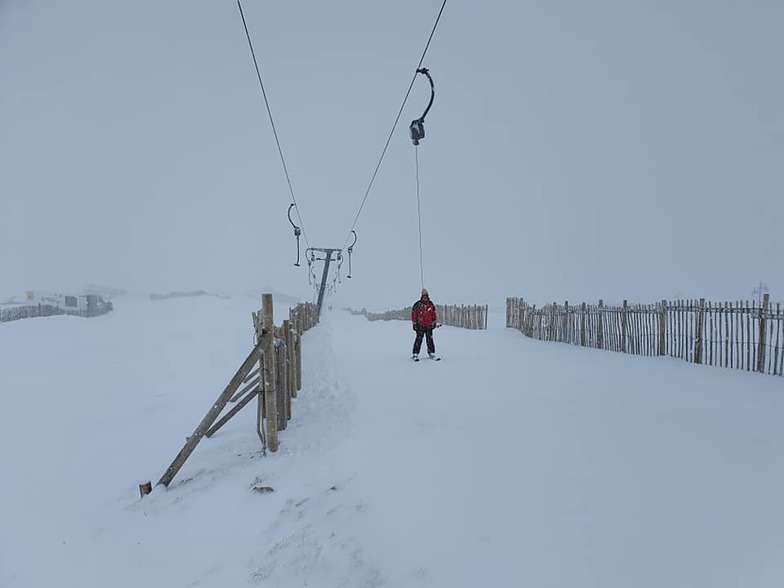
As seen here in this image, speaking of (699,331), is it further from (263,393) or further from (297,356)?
(263,393)

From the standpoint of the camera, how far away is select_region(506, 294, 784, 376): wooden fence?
6.65m

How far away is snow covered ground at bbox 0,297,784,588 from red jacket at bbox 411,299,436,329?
2164mm

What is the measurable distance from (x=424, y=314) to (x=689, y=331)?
5471mm

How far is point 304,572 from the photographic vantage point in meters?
2.35

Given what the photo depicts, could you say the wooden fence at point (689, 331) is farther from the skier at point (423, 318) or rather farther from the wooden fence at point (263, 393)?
the wooden fence at point (263, 393)

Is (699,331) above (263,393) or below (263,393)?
above

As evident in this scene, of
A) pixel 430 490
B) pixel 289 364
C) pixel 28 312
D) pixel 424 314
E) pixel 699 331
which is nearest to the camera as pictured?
pixel 430 490

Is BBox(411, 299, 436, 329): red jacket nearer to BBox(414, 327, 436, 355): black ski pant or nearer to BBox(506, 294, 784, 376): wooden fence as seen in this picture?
BBox(414, 327, 436, 355): black ski pant

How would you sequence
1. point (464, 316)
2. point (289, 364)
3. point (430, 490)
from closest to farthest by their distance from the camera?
1. point (430, 490)
2. point (289, 364)
3. point (464, 316)

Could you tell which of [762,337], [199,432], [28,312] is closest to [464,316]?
[762,337]

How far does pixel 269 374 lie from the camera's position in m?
4.20

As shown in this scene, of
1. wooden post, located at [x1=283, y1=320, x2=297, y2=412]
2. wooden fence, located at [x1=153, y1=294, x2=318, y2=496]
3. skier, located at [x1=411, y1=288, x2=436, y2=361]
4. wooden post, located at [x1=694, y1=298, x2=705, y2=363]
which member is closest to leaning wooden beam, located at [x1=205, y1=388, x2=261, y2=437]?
wooden fence, located at [x1=153, y1=294, x2=318, y2=496]

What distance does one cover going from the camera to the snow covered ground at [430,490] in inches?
90.5

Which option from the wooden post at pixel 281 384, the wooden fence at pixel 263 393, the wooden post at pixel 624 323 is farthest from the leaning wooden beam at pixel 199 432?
the wooden post at pixel 624 323
